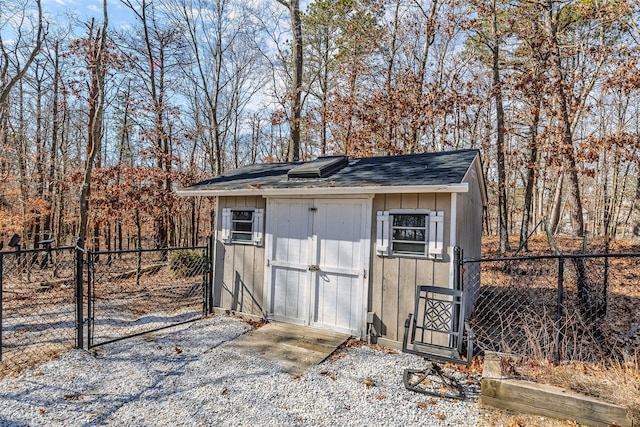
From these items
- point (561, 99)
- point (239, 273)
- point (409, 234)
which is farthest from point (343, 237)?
point (561, 99)

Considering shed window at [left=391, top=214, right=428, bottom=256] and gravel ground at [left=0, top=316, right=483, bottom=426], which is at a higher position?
shed window at [left=391, top=214, right=428, bottom=256]

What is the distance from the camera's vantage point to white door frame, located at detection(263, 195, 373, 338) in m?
4.81

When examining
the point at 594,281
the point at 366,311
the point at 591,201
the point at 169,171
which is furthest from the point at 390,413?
the point at 591,201

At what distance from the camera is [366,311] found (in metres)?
4.81

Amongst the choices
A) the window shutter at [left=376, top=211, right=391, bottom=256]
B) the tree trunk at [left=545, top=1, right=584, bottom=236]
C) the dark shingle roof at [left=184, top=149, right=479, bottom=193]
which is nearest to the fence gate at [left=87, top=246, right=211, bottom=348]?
the dark shingle roof at [left=184, top=149, right=479, bottom=193]

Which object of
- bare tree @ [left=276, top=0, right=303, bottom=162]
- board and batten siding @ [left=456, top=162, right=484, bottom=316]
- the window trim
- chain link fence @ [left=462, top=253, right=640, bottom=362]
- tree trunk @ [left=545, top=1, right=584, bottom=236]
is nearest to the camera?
chain link fence @ [left=462, top=253, right=640, bottom=362]

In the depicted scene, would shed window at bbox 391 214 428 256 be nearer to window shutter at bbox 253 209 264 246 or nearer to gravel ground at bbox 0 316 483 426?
gravel ground at bbox 0 316 483 426

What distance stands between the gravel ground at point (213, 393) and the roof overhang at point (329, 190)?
82.8 inches

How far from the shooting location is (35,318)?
6047mm

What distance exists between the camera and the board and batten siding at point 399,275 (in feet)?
14.3

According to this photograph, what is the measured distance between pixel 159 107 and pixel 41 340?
30.1 ft

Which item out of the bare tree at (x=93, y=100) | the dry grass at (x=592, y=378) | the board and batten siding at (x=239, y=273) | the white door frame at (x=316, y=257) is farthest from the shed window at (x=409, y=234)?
the bare tree at (x=93, y=100)

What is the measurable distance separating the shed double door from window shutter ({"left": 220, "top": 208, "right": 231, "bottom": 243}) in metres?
0.83

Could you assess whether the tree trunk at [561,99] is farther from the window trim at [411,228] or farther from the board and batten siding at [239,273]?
the board and batten siding at [239,273]
